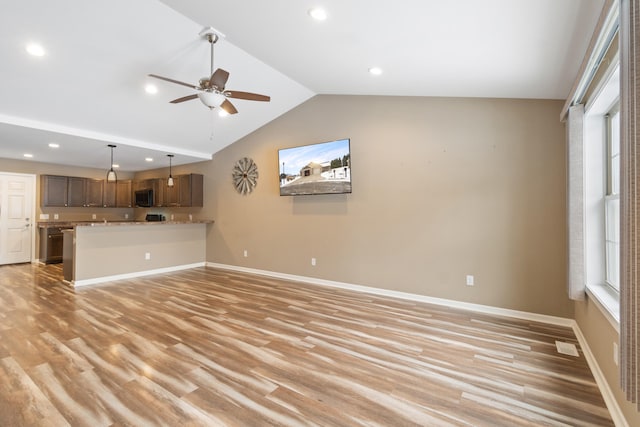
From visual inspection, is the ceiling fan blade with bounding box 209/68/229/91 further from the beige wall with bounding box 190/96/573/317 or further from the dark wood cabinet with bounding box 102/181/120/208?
the dark wood cabinet with bounding box 102/181/120/208

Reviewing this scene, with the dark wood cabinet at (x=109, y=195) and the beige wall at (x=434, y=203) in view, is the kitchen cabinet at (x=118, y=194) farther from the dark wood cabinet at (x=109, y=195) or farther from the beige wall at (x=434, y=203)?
the beige wall at (x=434, y=203)

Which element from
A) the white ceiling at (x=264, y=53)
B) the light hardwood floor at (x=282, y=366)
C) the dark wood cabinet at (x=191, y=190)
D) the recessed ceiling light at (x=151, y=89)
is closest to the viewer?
the light hardwood floor at (x=282, y=366)

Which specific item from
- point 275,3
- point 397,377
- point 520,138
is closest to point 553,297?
point 520,138

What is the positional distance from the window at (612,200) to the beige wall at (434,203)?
0.73 metres

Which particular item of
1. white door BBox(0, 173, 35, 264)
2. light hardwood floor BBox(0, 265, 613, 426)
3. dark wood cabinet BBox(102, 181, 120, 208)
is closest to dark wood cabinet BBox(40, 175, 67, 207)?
white door BBox(0, 173, 35, 264)

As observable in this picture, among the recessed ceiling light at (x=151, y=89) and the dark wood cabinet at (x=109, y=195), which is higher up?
the recessed ceiling light at (x=151, y=89)

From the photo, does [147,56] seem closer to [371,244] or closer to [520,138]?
[371,244]

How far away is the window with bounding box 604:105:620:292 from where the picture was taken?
2508 mm

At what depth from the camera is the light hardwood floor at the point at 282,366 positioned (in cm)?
188

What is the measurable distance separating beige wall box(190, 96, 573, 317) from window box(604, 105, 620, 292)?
0.73m

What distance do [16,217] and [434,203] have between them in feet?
30.0

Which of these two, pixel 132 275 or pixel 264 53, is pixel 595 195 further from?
pixel 132 275

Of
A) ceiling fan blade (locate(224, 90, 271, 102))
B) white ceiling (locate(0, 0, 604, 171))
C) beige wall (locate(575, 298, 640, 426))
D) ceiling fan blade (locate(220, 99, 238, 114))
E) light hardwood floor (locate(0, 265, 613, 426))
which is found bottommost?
light hardwood floor (locate(0, 265, 613, 426))

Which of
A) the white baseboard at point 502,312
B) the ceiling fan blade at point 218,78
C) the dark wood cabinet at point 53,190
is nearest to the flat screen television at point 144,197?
the dark wood cabinet at point 53,190
